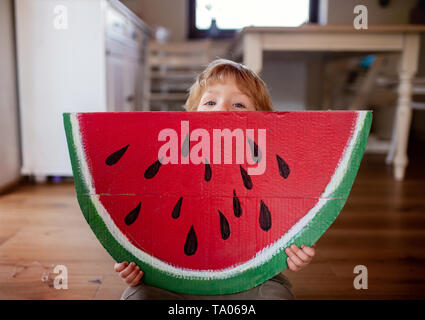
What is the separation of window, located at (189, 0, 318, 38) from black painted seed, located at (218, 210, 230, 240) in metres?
3.73

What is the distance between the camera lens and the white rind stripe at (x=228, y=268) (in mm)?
686

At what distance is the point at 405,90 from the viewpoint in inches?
90.9

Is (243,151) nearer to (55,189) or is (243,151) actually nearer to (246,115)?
(246,115)

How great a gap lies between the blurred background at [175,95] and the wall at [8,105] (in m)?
0.01

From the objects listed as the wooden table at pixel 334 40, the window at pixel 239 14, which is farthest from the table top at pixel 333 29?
the window at pixel 239 14

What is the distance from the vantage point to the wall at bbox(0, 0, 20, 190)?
2104mm

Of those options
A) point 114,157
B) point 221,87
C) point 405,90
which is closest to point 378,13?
point 405,90

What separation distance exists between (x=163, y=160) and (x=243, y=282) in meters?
0.26

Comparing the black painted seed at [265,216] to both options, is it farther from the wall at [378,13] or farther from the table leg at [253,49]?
the wall at [378,13]

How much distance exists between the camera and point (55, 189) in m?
2.16

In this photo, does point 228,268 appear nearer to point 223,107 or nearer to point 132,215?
point 132,215

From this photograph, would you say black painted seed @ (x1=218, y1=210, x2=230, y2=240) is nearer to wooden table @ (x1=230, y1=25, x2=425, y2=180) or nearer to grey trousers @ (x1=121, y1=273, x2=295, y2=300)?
grey trousers @ (x1=121, y1=273, x2=295, y2=300)

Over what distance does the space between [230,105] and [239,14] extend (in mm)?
3615

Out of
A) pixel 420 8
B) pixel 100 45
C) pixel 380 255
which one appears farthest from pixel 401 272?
pixel 420 8
